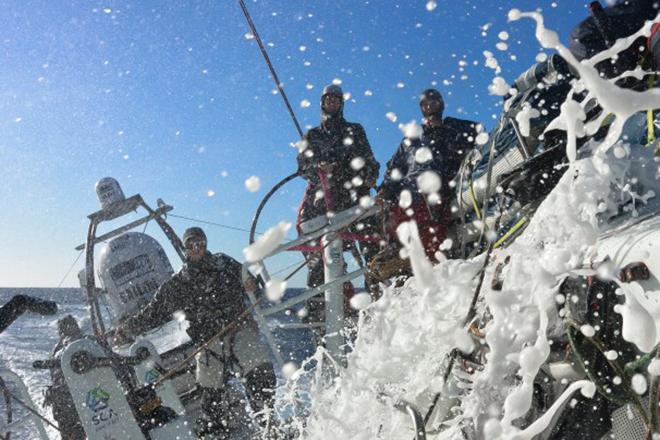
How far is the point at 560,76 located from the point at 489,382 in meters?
1.66

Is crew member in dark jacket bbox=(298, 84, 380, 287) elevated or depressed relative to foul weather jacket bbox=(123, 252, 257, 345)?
elevated

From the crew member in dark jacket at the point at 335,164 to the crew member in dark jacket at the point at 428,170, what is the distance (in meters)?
0.25

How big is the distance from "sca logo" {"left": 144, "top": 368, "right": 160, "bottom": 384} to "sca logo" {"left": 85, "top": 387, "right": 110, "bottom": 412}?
1452 millimetres

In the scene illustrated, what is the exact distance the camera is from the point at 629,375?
1.55 m

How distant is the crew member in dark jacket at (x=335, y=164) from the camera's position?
4617 millimetres

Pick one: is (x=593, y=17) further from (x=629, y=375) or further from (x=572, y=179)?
(x=629, y=375)

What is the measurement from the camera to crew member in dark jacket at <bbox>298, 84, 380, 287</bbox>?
15.1 ft

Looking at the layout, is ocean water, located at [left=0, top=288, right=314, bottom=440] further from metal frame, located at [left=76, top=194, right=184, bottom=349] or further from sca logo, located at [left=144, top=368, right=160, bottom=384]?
sca logo, located at [left=144, top=368, right=160, bottom=384]

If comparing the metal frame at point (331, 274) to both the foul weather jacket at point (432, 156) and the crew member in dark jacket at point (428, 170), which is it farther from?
the foul weather jacket at point (432, 156)

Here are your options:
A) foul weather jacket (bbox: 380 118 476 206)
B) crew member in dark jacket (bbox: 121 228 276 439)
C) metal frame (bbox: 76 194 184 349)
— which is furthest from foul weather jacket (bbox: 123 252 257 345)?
metal frame (bbox: 76 194 184 349)

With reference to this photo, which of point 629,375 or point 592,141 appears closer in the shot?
point 629,375

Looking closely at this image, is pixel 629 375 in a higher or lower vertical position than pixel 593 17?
lower

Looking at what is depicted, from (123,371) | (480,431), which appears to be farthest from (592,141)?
(123,371)

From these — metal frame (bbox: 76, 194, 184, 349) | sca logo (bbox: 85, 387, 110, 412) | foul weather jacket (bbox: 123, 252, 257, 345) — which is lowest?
sca logo (bbox: 85, 387, 110, 412)
